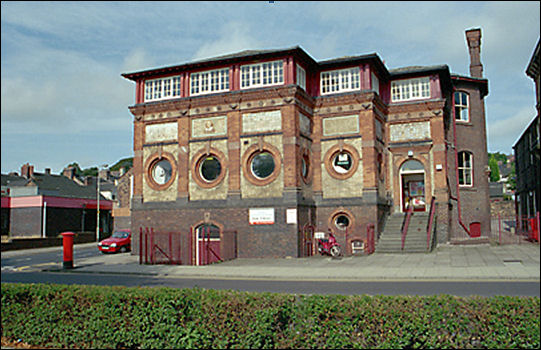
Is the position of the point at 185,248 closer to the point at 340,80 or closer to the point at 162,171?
the point at 162,171

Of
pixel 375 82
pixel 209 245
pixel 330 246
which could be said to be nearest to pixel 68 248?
pixel 209 245

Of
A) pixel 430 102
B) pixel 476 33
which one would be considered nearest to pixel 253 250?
pixel 430 102

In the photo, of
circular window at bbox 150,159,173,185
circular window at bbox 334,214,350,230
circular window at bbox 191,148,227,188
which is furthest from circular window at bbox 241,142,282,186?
circular window at bbox 150,159,173,185

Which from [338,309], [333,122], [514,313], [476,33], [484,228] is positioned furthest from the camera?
[476,33]

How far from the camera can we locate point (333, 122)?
25.9 m

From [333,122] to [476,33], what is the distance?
13.6 meters

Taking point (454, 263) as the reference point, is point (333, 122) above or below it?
above

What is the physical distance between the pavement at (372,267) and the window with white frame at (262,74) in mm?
8931

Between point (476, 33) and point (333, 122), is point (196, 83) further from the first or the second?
point (476, 33)

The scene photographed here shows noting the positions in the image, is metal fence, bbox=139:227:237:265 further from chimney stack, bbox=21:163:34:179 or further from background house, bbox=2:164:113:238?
chimney stack, bbox=21:163:34:179

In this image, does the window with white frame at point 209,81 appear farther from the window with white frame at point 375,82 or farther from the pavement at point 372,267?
the pavement at point 372,267

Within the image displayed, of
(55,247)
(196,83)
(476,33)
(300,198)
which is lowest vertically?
(55,247)

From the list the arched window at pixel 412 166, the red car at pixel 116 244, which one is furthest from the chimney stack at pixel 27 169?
the arched window at pixel 412 166

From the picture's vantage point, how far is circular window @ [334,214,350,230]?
82.1 ft
